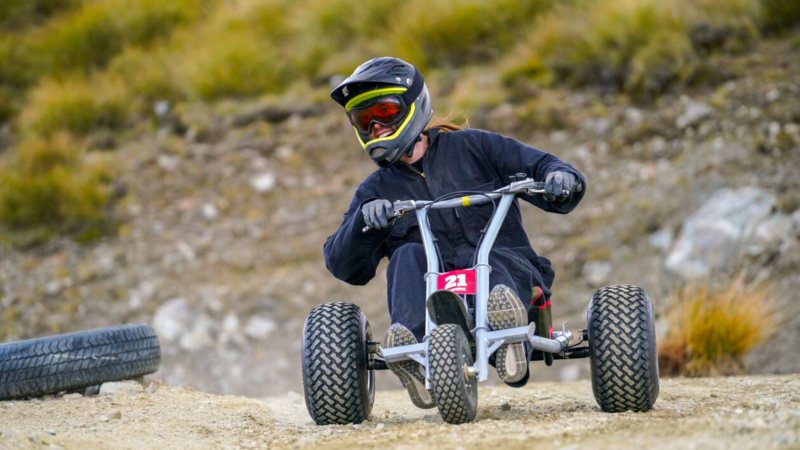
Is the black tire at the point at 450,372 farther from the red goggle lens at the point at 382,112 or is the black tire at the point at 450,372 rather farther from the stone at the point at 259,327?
the stone at the point at 259,327

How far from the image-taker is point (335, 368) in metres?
4.82

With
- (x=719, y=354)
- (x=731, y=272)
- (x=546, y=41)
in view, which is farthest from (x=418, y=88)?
(x=546, y=41)

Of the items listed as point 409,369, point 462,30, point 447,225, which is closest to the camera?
point 409,369

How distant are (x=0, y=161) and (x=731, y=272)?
35.5 ft

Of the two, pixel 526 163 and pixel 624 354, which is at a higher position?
pixel 526 163

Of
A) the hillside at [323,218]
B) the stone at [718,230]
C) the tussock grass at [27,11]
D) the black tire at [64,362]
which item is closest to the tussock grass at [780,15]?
the hillside at [323,218]

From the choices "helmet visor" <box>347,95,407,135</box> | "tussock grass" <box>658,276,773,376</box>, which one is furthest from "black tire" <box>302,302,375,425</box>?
"tussock grass" <box>658,276,773,376</box>

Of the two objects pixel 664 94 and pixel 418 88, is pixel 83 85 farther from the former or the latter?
pixel 418 88

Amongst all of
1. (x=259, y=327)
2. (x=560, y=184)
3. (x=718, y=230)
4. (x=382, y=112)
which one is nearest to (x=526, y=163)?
(x=560, y=184)

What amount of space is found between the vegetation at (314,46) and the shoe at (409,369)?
8.23 meters

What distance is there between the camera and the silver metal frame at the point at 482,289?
14.6 ft

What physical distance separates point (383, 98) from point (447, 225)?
738 millimetres

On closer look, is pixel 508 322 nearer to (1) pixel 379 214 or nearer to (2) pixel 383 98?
Answer: (1) pixel 379 214

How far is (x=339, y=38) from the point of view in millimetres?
15203
